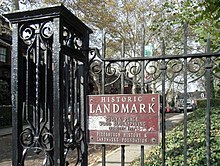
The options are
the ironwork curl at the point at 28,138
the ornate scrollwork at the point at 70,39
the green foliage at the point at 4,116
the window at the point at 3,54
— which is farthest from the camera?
the window at the point at 3,54

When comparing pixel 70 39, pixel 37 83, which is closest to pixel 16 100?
pixel 37 83

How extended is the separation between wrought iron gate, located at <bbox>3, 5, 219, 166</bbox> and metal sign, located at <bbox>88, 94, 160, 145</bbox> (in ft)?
0.44

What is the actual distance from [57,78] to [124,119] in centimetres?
73

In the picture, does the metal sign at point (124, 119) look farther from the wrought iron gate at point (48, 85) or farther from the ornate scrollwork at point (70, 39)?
the ornate scrollwork at point (70, 39)

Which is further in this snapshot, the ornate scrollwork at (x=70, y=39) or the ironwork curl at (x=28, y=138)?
the ornate scrollwork at (x=70, y=39)

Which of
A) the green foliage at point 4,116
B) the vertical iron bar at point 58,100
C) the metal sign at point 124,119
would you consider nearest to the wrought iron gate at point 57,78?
the vertical iron bar at point 58,100

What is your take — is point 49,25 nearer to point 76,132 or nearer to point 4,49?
point 76,132

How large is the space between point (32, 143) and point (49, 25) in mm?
1139

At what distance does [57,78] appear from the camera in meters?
2.45

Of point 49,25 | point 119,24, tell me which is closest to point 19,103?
point 49,25

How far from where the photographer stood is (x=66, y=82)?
2.73 meters

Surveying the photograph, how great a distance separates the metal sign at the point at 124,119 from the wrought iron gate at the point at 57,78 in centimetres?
13

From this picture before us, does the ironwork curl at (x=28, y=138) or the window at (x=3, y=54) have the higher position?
the window at (x=3, y=54)

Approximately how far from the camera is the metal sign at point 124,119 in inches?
97.8
